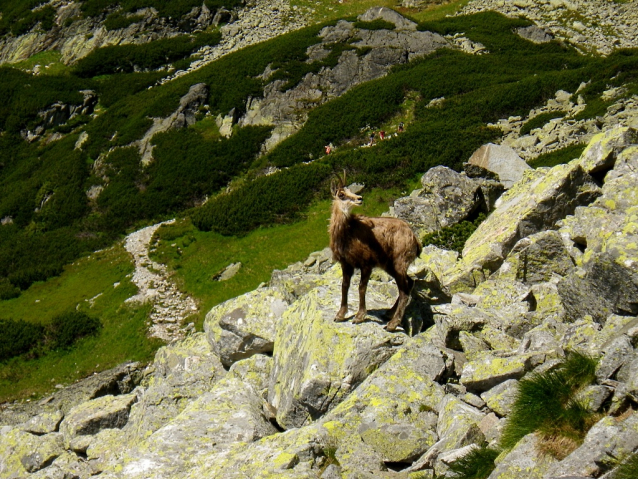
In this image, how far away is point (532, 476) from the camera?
7191 mm

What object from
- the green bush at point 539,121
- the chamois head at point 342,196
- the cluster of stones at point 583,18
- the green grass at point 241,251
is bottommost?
the cluster of stones at point 583,18

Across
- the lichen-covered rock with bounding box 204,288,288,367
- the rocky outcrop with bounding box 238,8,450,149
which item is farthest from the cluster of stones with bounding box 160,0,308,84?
the lichen-covered rock with bounding box 204,288,288,367

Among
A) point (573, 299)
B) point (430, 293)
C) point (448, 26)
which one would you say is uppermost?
point (573, 299)

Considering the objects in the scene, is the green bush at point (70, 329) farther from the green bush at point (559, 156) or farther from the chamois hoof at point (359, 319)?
the green bush at point (559, 156)

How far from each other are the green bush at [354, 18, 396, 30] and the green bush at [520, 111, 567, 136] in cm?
2753

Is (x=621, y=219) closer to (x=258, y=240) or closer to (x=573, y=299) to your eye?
(x=573, y=299)

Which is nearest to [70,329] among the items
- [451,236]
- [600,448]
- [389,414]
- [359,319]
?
[451,236]

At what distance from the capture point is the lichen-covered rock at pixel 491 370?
10.3 m

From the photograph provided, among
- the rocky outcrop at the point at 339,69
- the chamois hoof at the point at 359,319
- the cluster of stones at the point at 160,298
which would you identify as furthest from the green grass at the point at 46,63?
the chamois hoof at the point at 359,319

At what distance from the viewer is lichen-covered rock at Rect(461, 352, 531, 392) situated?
33.7 feet

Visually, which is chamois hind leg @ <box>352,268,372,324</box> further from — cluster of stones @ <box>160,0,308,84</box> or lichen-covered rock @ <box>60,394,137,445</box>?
cluster of stones @ <box>160,0,308,84</box>

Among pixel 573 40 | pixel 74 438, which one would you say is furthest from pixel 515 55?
pixel 74 438

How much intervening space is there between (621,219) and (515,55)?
5181 centimetres

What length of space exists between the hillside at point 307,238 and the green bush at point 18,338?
0.12 meters
